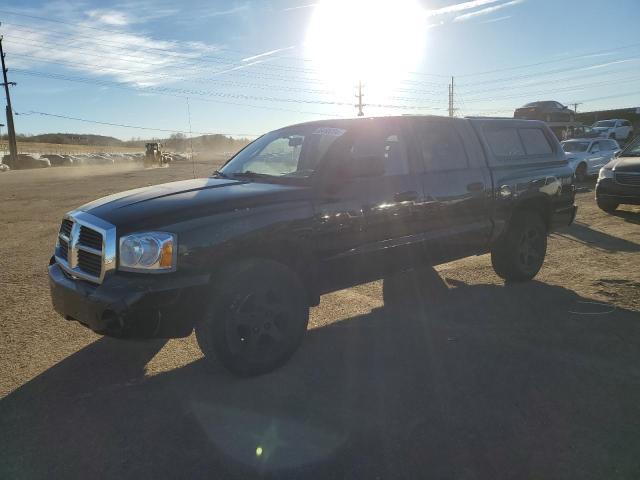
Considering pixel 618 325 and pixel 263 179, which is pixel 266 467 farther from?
pixel 618 325

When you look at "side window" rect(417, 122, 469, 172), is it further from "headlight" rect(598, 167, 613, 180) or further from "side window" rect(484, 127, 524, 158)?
"headlight" rect(598, 167, 613, 180)

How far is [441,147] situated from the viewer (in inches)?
199

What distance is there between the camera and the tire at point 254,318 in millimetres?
3447

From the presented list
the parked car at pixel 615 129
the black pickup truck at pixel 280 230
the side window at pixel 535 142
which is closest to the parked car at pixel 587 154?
the side window at pixel 535 142

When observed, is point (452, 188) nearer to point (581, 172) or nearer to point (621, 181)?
point (621, 181)

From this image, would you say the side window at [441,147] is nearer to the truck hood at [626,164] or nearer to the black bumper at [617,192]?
the black bumper at [617,192]

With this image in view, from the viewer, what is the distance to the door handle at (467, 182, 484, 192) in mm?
5150

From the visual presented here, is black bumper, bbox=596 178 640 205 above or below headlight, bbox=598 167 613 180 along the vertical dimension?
below

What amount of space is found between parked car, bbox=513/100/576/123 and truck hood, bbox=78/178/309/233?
109ft

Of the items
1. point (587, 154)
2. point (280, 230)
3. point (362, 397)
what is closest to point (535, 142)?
point (280, 230)

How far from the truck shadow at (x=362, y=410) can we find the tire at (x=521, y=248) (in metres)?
1.32

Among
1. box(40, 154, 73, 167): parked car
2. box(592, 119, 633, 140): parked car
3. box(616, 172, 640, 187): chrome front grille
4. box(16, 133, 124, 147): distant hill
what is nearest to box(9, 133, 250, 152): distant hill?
box(16, 133, 124, 147): distant hill

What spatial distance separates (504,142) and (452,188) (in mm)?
1265

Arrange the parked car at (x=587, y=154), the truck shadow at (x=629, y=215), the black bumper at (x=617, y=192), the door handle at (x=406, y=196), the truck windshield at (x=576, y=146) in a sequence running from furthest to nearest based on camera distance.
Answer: the truck windshield at (x=576, y=146) < the parked car at (x=587, y=154) < the black bumper at (x=617, y=192) < the truck shadow at (x=629, y=215) < the door handle at (x=406, y=196)
